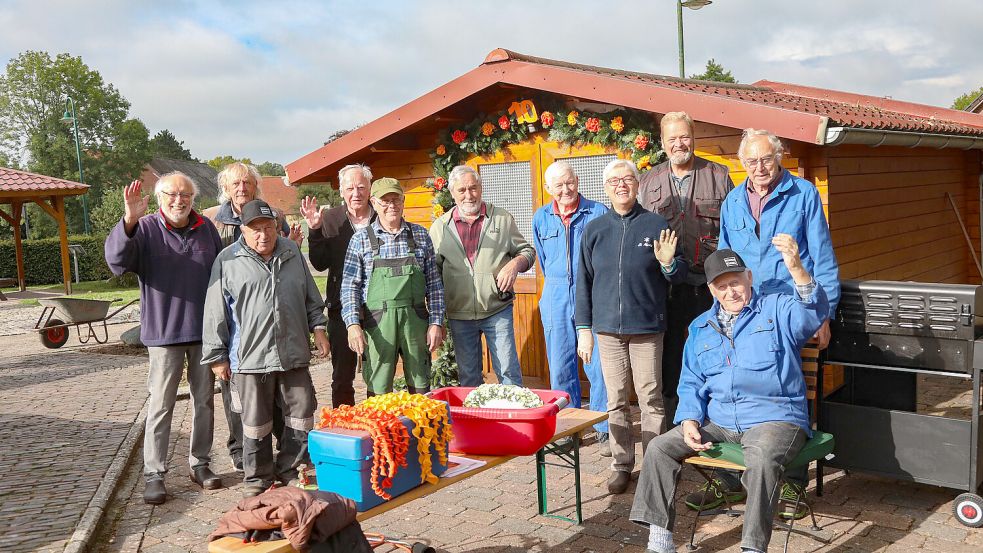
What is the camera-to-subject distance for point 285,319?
15.7 feet

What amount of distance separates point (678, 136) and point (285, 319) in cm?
265

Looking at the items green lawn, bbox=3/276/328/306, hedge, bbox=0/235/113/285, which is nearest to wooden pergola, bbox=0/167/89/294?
green lawn, bbox=3/276/328/306

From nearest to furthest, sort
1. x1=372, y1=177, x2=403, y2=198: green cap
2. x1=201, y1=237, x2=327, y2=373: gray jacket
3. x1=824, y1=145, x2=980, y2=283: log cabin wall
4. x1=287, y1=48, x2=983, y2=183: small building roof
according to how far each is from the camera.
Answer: x1=201, y1=237, x2=327, y2=373: gray jacket
x1=372, y1=177, x2=403, y2=198: green cap
x1=287, y1=48, x2=983, y2=183: small building roof
x1=824, y1=145, x2=980, y2=283: log cabin wall

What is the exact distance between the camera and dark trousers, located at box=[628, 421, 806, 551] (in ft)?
12.2

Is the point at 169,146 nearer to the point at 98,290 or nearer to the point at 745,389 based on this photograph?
the point at 98,290

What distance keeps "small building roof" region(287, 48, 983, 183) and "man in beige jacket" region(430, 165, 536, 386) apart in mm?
1463

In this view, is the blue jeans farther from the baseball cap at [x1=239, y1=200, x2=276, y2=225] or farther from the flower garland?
the flower garland

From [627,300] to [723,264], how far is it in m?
0.82

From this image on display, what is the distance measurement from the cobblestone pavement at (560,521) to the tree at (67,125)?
181 ft

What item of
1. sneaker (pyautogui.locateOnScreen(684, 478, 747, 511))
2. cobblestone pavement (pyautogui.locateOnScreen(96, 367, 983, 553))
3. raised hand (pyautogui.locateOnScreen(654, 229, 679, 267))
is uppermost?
raised hand (pyautogui.locateOnScreen(654, 229, 679, 267))

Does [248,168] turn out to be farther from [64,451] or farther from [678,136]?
[64,451]

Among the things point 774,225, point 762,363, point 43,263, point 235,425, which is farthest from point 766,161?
point 43,263

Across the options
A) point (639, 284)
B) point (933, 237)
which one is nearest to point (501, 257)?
point (639, 284)

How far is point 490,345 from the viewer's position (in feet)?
18.7
